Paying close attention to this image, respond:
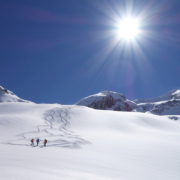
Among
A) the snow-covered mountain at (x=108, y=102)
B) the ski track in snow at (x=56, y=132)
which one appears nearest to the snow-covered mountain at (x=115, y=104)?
the snow-covered mountain at (x=108, y=102)

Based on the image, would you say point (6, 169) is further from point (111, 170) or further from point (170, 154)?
point (170, 154)

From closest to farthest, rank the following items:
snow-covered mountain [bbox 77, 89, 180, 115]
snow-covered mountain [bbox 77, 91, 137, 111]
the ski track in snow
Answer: the ski track in snow < snow-covered mountain [bbox 77, 91, 137, 111] < snow-covered mountain [bbox 77, 89, 180, 115]

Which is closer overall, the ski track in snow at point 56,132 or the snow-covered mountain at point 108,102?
the ski track in snow at point 56,132

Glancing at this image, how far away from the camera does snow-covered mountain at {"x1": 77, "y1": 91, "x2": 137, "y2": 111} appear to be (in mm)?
114100

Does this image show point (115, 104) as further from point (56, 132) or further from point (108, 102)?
point (56, 132)

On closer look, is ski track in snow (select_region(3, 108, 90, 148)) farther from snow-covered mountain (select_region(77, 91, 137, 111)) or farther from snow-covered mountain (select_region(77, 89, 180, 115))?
snow-covered mountain (select_region(77, 89, 180, 115))

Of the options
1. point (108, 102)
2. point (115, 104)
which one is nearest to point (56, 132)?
point (108, 102)

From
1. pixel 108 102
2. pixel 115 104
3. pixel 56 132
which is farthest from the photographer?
pixel 115 104

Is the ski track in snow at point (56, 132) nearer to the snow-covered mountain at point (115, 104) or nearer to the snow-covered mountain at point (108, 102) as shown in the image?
the snow-covered mountain at point (108, 102)

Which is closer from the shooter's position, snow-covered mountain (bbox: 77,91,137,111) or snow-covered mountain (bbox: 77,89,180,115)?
snow-covered mountain (bbox: 77,91,137,111)

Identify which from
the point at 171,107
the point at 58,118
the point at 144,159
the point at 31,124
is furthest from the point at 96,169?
the point at 171,107

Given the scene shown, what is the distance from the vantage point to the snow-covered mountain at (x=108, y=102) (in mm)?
114100

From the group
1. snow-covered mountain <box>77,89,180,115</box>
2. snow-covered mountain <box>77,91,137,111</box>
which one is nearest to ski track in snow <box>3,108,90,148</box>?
snow-covered mountain <box>77,91,137,111</box>

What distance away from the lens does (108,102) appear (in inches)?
4843
